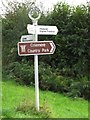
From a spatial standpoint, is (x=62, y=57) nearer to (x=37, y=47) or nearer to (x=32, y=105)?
(x=37, y=47)

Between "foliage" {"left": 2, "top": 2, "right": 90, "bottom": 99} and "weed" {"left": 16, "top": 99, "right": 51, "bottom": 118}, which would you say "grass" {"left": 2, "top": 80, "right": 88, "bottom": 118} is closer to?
"weed" {"left": 16, "top": 99, "right": 51, "bottom": 118}

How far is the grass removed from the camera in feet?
27.2

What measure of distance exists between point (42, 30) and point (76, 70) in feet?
18.1

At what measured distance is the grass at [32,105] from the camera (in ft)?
27.2

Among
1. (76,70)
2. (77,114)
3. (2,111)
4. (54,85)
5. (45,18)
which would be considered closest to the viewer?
(2,111)

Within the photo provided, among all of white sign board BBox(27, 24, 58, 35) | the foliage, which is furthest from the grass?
white sign board BBox(27, 24, 58, 35)

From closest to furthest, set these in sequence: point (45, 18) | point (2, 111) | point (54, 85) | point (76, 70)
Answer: point (2, 111) < point (54, 85) < point (76, 70) < point (45, 18)

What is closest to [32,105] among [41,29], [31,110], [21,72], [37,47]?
[31,110]

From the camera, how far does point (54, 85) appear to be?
13.1m

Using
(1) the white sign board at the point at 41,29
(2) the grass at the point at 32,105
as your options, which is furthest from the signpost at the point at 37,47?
(2) the grass at the point at 32,105

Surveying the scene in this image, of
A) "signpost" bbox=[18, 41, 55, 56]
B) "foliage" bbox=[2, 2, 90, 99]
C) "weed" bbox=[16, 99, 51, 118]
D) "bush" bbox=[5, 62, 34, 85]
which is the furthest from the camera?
"bush" bbox=[5, 62, 34, 85]

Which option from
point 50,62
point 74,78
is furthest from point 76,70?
point 50,62

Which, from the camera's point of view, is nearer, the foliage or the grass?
the grass

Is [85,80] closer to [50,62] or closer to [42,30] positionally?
[50,62]
